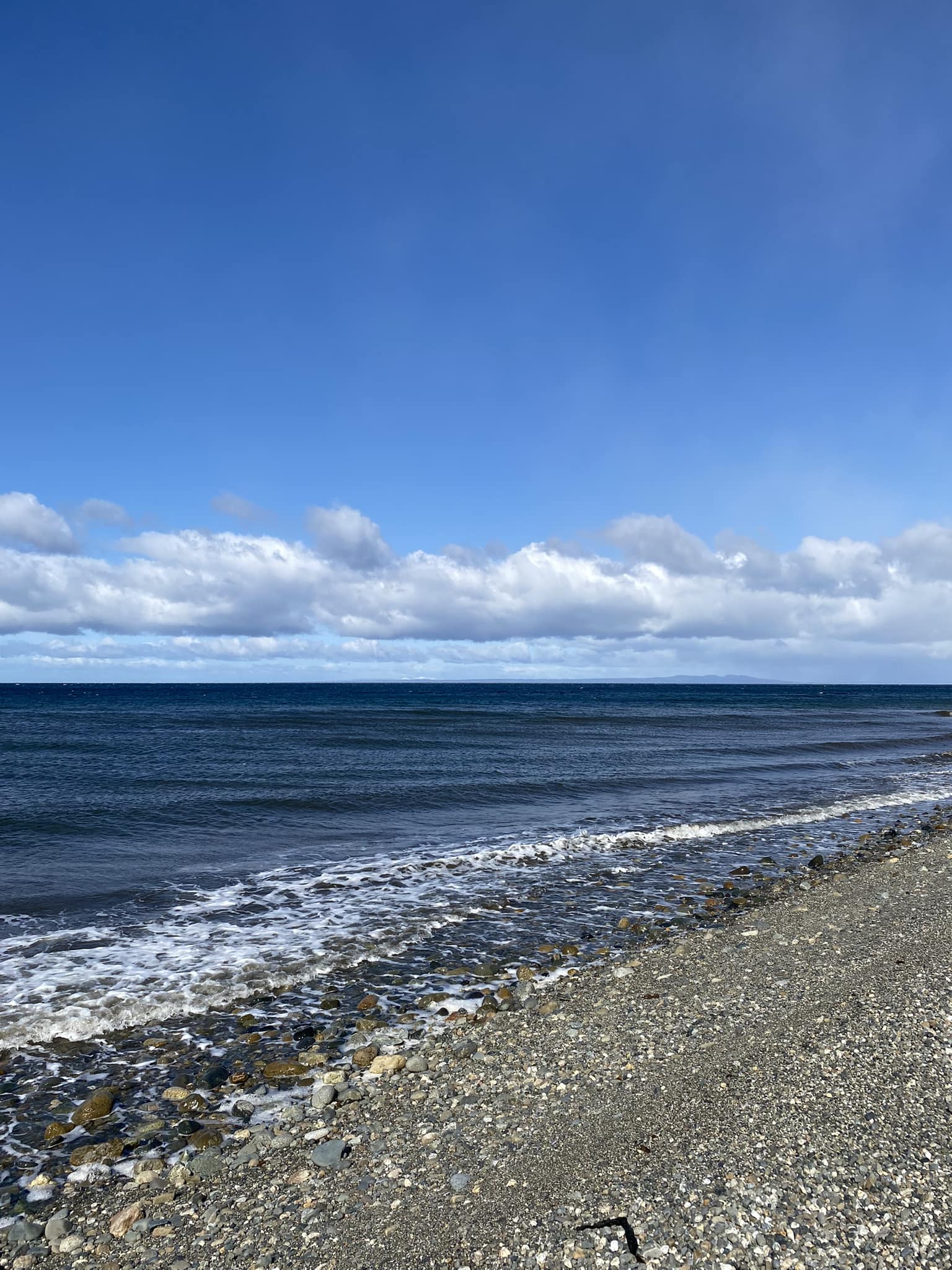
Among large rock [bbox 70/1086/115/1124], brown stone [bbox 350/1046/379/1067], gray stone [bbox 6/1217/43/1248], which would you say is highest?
gray stone [bbox 6/1217/43/1248]

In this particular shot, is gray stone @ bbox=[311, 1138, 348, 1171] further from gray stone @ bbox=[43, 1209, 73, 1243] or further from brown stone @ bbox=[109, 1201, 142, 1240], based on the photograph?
gray stone @ bbox=[43, 1209, 73, 1243]

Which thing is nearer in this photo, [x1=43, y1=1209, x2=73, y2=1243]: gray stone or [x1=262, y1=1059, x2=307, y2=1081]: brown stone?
[x1=43, y1=1209, x2=73, y2=1243]: gray stone

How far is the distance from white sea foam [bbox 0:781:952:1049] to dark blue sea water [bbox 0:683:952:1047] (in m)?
0.05

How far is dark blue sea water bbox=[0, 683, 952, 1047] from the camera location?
37.8 ft

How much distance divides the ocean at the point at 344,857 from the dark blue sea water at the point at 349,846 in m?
0.08

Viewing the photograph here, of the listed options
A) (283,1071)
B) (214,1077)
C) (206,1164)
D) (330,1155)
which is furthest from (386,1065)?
(206,1164)

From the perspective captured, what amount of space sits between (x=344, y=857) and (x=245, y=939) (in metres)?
5.81

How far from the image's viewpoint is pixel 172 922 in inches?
534

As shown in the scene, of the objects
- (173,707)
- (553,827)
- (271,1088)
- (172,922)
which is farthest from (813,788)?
(173,707)

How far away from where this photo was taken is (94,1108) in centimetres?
748

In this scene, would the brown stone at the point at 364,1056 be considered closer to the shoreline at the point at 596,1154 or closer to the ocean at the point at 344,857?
the shoreline at the point at 596,1154

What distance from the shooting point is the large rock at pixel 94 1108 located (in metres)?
7.35

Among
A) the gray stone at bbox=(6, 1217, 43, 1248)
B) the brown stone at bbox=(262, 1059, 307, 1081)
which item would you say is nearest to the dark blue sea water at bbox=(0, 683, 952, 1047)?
the brown stone at bbox=(262, 1059, 307, 1081)

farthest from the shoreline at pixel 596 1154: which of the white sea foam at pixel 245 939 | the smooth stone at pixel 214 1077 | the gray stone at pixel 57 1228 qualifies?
the white sea foam at pixel 245 939
